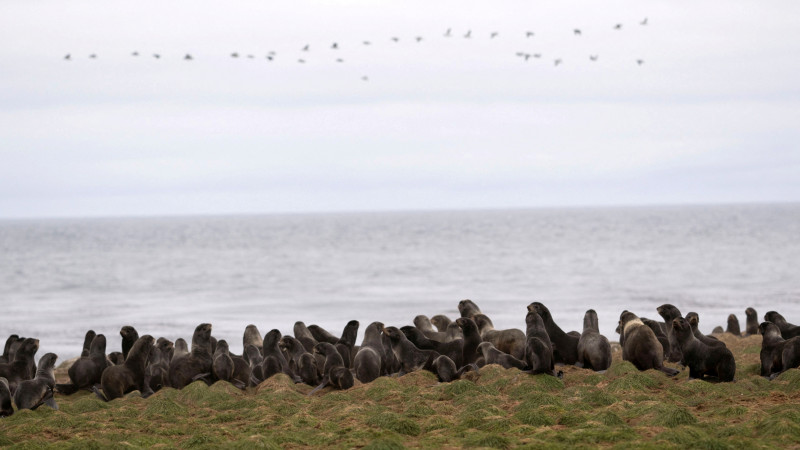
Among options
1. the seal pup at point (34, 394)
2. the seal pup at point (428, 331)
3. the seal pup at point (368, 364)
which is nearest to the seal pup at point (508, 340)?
the seal pup at point (428, 331)

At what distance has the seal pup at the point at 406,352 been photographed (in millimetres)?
17250

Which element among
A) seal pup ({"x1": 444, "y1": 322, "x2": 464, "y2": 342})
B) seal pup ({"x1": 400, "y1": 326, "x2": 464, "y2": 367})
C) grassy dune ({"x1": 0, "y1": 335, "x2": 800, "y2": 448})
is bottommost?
grassy dune ({"x1": 0, "y1": 335, "x2": 800, "y2": 448})

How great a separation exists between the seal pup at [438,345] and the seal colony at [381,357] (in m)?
0.02

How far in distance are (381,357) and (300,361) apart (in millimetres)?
1531

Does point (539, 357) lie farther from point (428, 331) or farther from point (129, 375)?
point (129, 375)

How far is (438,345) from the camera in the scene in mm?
17812

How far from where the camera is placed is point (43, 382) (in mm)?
14719

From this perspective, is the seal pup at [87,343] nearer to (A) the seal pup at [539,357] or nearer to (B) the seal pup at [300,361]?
(B) the seal pup at [300,361]

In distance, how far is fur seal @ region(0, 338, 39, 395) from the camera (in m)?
16.1

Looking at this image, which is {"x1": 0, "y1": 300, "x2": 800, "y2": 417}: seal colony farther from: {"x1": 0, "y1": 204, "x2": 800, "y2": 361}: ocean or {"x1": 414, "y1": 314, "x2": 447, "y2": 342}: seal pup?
{"x1": 0, "y1": 204, "x2": 800, "y2": 361}: ocean

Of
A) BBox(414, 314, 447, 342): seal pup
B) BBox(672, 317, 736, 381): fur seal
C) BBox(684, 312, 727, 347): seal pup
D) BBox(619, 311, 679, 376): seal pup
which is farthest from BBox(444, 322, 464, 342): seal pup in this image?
BBox(672, 317, 736, 381): fur seal

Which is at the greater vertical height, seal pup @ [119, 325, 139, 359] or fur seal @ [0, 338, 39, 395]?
seal pup @ [119, 325, 139, 359]

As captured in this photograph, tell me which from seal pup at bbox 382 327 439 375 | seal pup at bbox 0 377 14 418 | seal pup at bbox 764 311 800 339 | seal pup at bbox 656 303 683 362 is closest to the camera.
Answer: seal pup at bbox 0 377 14 418

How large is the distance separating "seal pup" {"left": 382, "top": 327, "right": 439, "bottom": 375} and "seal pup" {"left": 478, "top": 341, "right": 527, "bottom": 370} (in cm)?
106
